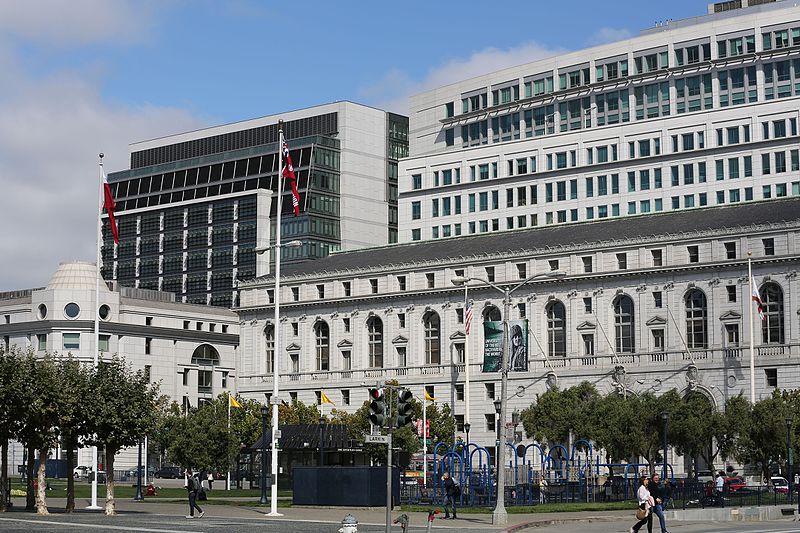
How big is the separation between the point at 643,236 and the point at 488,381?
68.2ft

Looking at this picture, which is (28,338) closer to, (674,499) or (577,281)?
(577,281)

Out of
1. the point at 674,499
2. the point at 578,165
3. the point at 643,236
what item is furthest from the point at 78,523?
the point at 578,165

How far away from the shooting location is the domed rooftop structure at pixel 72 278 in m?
156

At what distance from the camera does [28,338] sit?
156 meters

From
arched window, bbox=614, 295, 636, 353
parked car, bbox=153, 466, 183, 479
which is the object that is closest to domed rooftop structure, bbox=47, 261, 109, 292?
parked car, bbox=153, 466, 183, 479

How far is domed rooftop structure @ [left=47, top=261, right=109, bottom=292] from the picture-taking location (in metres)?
156

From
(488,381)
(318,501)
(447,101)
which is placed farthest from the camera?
(447,101)

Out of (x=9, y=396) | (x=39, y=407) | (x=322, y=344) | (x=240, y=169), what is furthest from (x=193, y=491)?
(x=240, y=169)

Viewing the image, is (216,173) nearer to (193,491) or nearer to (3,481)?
(3,481)

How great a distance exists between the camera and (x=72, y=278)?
157000mm

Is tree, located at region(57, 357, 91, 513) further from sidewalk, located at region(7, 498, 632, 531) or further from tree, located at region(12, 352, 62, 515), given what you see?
sidewalk, located at region(7, 498, 632, 531)

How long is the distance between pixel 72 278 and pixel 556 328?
6334 cm

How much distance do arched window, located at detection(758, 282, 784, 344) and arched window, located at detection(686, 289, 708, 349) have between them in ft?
17.0

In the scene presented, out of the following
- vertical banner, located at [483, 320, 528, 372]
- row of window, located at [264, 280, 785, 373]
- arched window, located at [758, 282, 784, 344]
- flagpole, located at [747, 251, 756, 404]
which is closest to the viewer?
flagpole, located at [747, 251, 756, 404]
